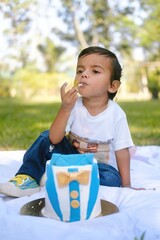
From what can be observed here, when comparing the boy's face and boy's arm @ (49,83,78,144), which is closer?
boy's arm @ (49,83,78,144)

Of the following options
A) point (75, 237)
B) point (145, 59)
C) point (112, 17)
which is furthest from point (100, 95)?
point (145, 59)

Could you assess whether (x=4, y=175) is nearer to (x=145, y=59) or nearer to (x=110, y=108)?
(x=110, y=108)

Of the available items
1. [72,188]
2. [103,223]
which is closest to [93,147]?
[72,188]

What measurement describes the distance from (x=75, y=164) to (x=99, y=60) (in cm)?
66

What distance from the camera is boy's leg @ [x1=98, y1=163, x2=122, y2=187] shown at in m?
1.97

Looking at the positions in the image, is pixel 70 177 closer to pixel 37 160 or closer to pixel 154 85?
pixel 37 160

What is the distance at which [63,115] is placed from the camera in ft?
6.23

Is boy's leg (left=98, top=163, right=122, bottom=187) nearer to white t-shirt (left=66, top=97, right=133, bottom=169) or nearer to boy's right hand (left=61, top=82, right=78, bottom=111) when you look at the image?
white t-shirt (left=66, top=97, right=133, bottom=169)

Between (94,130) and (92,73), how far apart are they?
27 centimetres

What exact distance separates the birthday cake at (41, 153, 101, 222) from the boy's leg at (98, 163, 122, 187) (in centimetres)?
43

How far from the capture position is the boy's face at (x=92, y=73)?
198cm

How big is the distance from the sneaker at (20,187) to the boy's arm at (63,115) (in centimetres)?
21

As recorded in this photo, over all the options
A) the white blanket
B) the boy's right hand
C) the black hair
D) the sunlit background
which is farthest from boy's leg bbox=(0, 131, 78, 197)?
the sunlit background

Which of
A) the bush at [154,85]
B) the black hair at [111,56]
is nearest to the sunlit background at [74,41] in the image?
the bush at [154,85]
